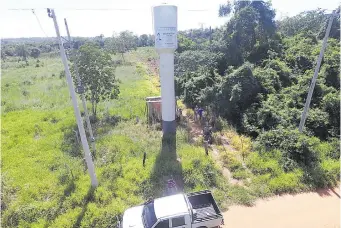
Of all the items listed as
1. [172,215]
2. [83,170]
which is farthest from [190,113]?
[172,215]

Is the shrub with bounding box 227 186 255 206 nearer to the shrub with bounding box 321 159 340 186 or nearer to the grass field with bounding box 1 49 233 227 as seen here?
the grass field with bounding box 1 49 233 227

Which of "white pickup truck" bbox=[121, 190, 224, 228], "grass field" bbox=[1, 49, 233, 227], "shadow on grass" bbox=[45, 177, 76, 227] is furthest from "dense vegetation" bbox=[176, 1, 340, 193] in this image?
"shadow on grass" bbox=[45, 177, 76, 227]

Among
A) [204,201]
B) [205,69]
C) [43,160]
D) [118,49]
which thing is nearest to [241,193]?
[204,201]

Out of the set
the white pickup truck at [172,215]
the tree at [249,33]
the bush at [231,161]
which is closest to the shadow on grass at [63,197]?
the white pickup truck at [172,215]

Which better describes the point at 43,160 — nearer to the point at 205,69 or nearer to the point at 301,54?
the point at 205,69

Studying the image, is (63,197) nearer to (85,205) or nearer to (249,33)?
(85,205)
